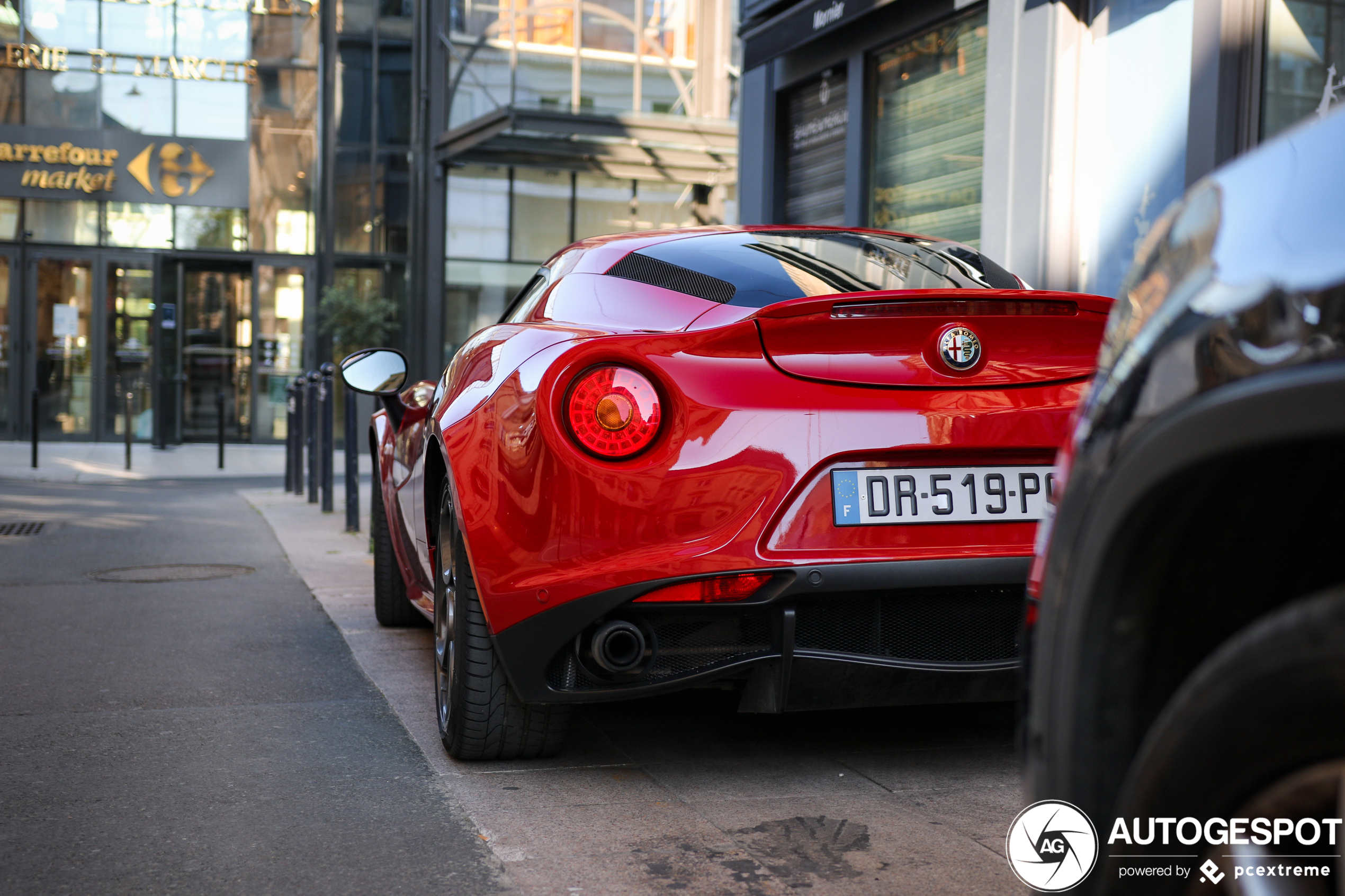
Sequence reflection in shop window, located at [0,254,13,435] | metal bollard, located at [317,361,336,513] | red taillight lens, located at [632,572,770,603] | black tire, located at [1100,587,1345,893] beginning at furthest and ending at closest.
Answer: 1. reflection in shop window, located at [0,254,13,435]
2. metal bollard, located at [317,361,336,513]
3. red taillight lens, located at [632,572,770,603]
4. black tire, located at [1100,587,1345,893]

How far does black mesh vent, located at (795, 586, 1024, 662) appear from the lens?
9.46 ft

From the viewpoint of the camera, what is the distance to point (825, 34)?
9969 millimetres

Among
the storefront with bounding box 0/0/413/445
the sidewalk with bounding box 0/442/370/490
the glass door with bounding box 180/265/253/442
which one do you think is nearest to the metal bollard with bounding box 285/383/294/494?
the sidewalk with bounding box 0/442/370/490

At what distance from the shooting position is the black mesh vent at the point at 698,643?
9.39 ft

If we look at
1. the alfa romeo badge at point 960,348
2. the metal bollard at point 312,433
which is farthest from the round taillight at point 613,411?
the metal bollard at point 312,433

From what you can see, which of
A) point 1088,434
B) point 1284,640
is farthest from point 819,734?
point 1284,640

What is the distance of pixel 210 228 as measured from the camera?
69.8 ft

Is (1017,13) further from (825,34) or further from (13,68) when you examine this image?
(13,68)

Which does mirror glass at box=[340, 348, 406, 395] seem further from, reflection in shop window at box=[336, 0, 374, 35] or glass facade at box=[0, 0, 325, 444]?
reflection in shop window at box=[336, 0, 374, 35]

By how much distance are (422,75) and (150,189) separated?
15.3 ft

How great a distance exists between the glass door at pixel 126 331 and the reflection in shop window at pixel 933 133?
1461 cm

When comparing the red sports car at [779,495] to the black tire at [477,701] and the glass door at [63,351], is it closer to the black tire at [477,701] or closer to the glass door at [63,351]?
the black tire at [477,701]

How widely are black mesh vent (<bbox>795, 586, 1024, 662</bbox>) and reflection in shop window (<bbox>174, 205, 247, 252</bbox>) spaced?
20043 mm

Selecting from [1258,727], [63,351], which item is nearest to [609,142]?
[63,351]
